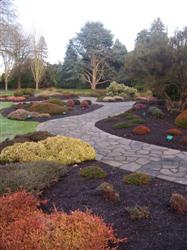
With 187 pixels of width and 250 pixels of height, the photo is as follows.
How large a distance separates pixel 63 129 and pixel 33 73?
1157 inches

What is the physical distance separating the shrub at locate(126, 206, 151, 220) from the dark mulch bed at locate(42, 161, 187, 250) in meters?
0.06

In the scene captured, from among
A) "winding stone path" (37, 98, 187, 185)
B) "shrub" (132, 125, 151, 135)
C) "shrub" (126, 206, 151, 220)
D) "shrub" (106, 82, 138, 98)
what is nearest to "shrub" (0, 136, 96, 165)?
"winding stone path" (37, 98, 187, 185)

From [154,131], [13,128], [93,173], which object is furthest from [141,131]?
[13,128]

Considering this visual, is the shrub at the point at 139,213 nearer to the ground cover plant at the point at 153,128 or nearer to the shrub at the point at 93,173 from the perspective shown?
the shrub at the point at 93,173

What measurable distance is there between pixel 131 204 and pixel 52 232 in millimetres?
1636

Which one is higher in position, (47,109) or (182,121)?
(182,121)

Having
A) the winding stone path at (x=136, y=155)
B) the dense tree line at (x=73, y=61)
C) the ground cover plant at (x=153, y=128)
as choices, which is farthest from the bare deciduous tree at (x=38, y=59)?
the winding stone path at (x=136, y=155)

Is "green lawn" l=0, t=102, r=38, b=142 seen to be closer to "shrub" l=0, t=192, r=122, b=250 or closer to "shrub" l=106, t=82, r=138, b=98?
"shrub" l=0, t=192, r=122, b=250

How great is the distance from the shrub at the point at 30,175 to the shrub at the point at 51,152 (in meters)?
0.70

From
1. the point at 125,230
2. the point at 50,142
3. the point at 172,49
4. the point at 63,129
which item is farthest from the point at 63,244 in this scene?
the point at 172,49

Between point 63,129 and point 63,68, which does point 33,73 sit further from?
point 63,129

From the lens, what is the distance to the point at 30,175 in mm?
4773

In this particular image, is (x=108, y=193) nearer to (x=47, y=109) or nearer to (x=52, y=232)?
(x=52, y=232)

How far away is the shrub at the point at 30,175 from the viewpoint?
4.41 m
